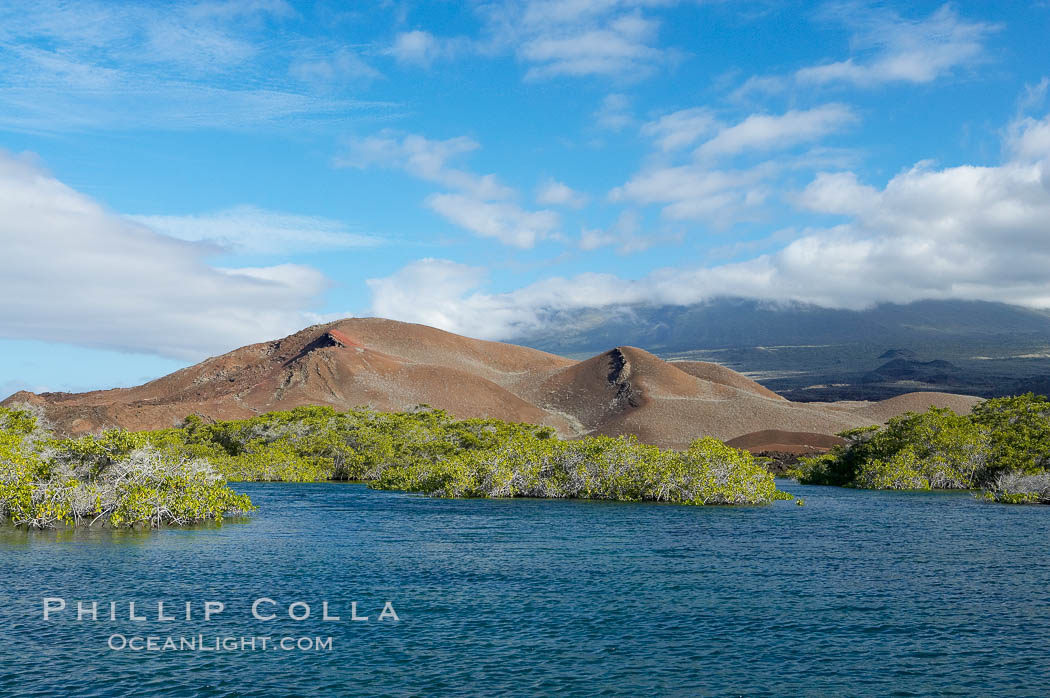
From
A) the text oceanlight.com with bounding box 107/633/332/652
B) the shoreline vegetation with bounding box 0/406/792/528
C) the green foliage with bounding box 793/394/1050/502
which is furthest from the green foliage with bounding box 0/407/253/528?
the green foliage with bounding box 793/394/1050/502

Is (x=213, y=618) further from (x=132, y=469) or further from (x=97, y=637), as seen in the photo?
(x=132, y=469)

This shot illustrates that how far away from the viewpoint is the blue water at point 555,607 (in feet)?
47.1

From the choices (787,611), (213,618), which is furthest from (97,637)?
(787,611)

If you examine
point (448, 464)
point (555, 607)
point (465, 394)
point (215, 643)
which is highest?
point (465, 394)

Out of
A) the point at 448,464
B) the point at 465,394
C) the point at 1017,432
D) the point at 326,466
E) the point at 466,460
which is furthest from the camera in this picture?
the point at 465,394

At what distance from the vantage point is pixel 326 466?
7400 cm

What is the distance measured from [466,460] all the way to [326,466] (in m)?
24.8

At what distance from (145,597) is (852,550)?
20.7 metres

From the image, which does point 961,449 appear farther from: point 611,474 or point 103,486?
point 103,486

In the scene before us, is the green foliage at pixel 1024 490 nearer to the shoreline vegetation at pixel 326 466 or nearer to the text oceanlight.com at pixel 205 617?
the shoreline vegetation at pixel 326 466

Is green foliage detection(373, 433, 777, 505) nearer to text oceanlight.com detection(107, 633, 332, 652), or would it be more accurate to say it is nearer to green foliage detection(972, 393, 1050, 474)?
green foliage detection(972, 393, 1050, 474)

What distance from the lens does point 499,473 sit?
47.3 meters

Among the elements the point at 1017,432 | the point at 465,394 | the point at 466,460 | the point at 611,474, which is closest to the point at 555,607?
the point at 611,474

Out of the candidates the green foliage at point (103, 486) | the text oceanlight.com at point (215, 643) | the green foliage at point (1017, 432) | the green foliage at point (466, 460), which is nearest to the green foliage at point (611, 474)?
the green foliage at point (466, 460)
